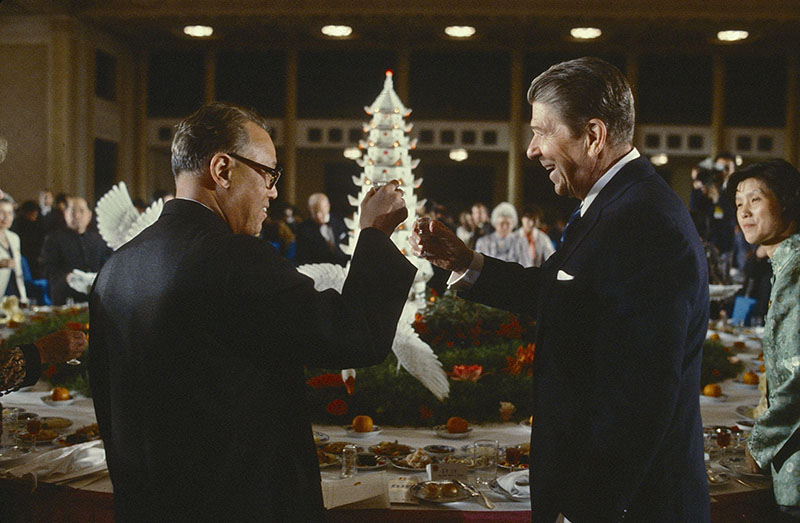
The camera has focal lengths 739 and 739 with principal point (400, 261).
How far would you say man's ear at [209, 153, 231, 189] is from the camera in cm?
129

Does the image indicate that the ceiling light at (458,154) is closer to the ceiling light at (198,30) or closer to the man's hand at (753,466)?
the ceiling light at (198,30)

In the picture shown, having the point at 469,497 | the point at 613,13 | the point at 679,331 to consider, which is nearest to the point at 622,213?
the point at 679,331

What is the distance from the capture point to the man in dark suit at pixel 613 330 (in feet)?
4.15

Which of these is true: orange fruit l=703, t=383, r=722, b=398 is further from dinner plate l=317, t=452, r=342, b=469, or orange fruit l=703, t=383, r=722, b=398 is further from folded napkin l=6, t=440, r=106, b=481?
folded napkin l=6, t=440, r=106, b=481

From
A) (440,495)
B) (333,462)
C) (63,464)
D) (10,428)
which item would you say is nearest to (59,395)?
(10,428)

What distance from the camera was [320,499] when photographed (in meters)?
1.30

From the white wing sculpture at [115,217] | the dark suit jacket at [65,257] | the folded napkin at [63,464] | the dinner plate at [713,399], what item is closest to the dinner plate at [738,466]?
the dinner plate at [713,399]

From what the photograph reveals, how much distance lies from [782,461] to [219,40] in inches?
506

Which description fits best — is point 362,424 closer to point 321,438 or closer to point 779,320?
point 321,438

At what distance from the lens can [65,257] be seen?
589cm

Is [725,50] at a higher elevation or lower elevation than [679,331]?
higher

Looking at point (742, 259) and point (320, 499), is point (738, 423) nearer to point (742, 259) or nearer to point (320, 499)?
point (320, 499)

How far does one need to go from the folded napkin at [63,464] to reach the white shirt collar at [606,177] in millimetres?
1433

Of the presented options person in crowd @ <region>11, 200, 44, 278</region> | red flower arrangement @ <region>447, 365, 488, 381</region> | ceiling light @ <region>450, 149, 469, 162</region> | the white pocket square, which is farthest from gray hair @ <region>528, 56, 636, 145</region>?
ceiling light @ <region>450, 149, 469, 162</region>
